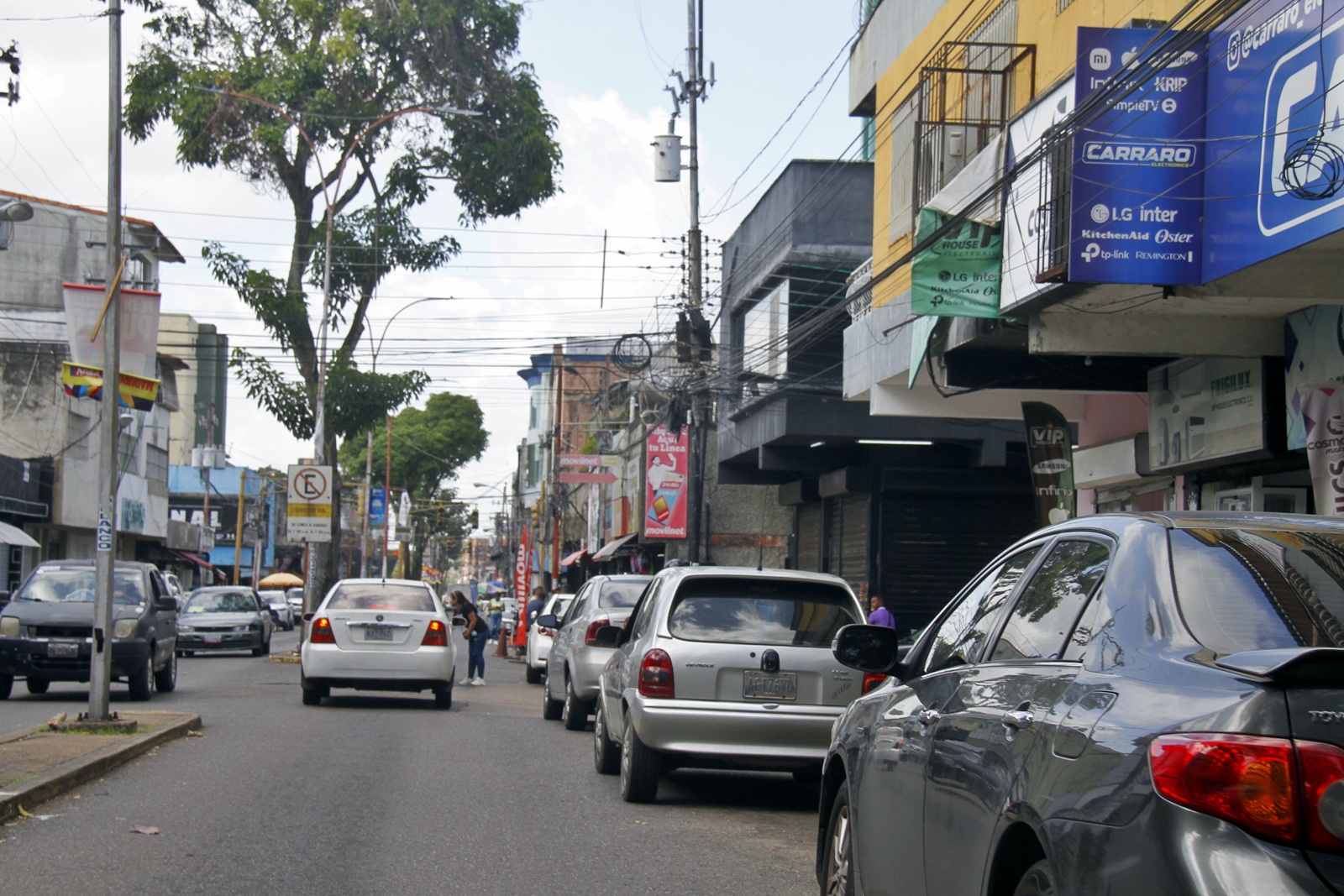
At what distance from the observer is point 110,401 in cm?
1327

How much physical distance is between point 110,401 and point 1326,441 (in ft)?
32.5

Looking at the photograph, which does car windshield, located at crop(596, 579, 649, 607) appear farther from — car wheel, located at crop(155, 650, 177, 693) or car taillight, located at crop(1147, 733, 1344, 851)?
car taillight, located at crop(1147, 733, 1344, 851)

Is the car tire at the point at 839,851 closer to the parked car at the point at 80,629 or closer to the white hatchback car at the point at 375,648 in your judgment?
the white hatchback car at the point at 375,648

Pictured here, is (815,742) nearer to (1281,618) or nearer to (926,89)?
(1281,618)

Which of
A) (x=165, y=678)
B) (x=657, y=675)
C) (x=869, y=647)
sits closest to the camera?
(x=869, y=647)

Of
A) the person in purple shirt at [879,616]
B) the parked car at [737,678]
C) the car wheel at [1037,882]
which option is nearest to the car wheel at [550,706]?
the person in purple shirt at [879,616]

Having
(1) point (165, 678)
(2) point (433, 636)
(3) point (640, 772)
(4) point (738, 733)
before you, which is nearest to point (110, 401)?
(2) point (433, 636)

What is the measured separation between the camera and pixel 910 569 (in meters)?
25.8

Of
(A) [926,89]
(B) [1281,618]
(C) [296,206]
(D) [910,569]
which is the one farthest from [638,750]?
(C) [296,206]

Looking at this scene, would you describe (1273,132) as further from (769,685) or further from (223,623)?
(223,623)

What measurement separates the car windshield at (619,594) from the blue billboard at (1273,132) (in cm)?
849

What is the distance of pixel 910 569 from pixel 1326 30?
57.7 ft

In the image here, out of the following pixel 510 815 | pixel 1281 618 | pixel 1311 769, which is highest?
pixel 1281 618

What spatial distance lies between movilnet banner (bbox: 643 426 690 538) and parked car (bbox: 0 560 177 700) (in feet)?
39.1
